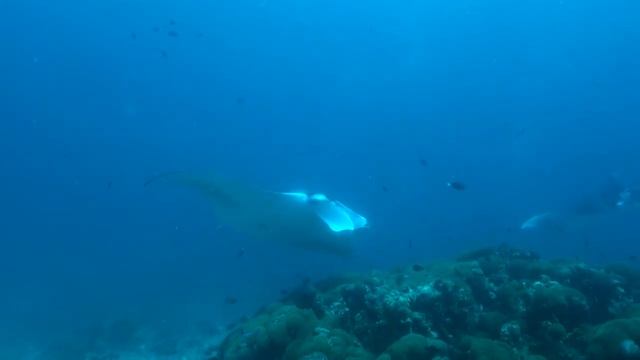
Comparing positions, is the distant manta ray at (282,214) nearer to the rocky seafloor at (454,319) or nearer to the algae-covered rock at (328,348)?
the rocky seafloor at (454,319)

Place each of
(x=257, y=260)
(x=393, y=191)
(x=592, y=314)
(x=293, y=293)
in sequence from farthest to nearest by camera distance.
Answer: (x=393, y=191)
(x=257, y=260)
(x=293, y=293)
(x=592, y=314)

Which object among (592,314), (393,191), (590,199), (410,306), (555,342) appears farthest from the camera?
(393,191)

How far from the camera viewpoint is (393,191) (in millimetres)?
58906

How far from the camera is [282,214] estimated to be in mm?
17906

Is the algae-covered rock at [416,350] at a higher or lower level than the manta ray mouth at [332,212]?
lower

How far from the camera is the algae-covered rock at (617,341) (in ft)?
28.4

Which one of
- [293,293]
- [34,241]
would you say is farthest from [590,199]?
[34,241]

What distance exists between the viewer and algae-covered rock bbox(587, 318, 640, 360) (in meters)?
8.66

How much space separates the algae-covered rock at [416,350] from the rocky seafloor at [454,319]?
0.05 ft

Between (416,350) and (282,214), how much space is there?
9.32 m

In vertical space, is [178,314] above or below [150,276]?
below

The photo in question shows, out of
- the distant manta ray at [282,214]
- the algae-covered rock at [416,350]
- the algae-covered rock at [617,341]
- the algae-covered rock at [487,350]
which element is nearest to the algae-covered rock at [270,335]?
the algae-covered rock at [416,350]

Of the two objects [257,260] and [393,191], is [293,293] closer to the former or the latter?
[257,260]

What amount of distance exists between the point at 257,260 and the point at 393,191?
2418cm
